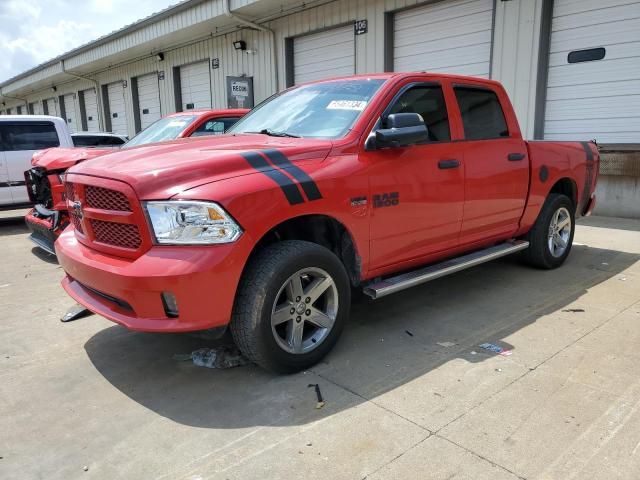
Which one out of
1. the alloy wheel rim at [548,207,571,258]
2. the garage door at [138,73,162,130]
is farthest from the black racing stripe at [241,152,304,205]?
the garage door at [138,73,162,130]

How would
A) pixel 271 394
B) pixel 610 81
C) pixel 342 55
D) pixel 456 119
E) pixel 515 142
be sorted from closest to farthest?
pixel 271 394 → pixel 456 119 → pixel 515 142 → pixel 610 81 → pixel 342 55

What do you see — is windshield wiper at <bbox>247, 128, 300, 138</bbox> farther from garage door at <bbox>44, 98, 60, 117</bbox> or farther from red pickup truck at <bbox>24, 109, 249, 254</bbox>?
garage door at <bbox>44, 98, 60, 117</bbox>

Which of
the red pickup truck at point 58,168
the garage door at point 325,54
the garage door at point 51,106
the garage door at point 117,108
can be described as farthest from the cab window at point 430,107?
the garage door at point 51,106

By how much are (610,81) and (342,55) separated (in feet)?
20.0

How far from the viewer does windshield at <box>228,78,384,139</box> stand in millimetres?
3695

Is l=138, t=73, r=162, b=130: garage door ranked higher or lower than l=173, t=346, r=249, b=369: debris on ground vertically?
higher

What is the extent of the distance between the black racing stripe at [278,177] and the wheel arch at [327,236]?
0.27m

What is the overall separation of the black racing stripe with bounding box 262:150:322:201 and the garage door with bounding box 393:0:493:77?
25.8 feet

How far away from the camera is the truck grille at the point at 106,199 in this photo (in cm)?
295

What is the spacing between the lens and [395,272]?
399 cm

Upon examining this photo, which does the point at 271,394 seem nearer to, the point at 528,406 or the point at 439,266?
the point at 528,406

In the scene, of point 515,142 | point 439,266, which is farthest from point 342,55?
point 439,266

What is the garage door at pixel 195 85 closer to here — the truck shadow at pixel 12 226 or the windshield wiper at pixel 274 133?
the truck shadow at pixel 12 226

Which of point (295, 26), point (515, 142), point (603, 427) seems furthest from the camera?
point (295, 26)
